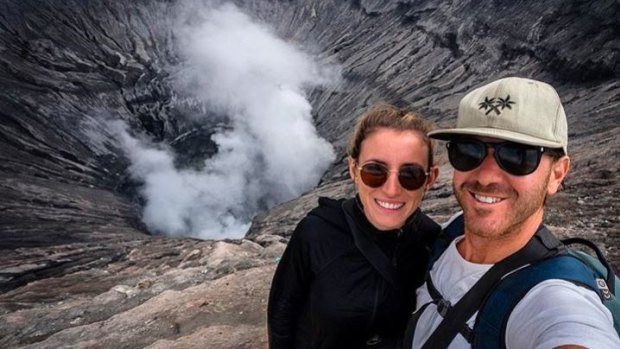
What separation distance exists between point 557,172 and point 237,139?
160 ft

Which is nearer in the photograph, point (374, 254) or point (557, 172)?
point (557, 172)

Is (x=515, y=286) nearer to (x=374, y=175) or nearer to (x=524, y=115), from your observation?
(x=524, y=115)

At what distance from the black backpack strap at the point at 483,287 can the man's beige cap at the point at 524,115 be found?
19.3 inches

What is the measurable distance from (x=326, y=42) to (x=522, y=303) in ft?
172

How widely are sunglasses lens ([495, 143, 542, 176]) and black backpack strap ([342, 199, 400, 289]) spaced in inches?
37.3

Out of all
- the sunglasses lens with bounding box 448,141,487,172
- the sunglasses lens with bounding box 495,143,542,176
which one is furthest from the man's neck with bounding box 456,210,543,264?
the sunglasses lens with bounding box 448,141,487,172

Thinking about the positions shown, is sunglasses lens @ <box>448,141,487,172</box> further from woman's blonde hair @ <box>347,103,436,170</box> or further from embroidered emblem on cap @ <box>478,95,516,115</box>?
woman's blonde hair @ <box>347,103,436,170</box>

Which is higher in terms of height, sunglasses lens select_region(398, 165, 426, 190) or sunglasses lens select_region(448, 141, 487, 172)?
sunglasses lens select_region(398, 165, 426, 190)

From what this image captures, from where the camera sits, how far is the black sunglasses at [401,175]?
2.77 metres

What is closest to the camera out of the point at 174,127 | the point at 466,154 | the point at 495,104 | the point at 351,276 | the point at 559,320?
the point at 559,320

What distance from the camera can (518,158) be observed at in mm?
2111

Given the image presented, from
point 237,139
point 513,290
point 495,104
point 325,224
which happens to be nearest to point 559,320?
point 513,290

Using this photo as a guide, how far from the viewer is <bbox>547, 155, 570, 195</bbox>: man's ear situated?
2166mm

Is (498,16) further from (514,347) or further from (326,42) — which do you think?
(514,347)
